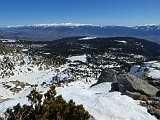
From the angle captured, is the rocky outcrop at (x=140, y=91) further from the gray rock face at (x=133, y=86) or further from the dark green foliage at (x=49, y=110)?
the dark green foliage at (x=49, y=110)

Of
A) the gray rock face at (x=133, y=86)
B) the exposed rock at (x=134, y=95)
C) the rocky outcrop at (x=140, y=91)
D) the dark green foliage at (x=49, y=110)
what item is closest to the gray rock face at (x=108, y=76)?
the rocky outcrop at (x=140, y=91)

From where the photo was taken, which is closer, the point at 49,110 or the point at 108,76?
the point at 49,110

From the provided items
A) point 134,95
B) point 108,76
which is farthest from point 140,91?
point 108,76

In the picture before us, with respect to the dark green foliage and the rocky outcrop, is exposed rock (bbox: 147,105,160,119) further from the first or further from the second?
the dark green foliage

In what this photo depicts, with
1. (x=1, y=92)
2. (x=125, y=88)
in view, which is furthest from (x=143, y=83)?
(x=1, y=92)

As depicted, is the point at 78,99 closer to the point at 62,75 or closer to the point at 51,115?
the point at 51,115

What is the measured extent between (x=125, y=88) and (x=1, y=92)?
88535 millimetres

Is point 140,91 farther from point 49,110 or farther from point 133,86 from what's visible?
point 49,110

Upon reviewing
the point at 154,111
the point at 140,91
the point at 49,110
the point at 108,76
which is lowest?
the point at 108,76

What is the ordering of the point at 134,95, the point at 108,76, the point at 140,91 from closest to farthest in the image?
the point at 134,95 → the point at 140,91 → the point at 108,76

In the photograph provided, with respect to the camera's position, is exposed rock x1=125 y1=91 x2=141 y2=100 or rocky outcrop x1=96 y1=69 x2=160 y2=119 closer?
rocky outcrop x1=96 y1=69 x2=160 y2=119

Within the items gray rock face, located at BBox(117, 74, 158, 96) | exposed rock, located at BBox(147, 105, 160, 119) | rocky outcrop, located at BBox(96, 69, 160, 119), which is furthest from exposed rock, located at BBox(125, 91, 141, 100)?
exposed rock, located at BBox(147, 105, 160, 119)

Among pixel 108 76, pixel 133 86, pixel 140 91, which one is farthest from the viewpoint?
pixel 108 76

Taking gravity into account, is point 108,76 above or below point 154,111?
below
